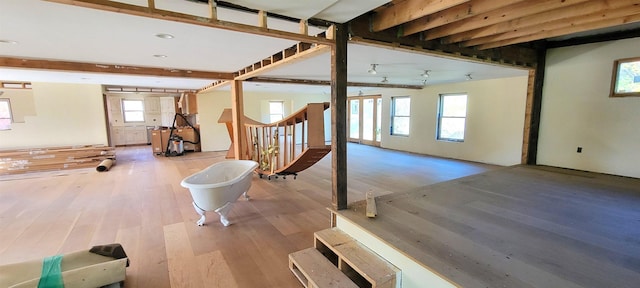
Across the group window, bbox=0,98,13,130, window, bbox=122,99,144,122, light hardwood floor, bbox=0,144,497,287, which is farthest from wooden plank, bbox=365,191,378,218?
window, bbox=122,99,144,122

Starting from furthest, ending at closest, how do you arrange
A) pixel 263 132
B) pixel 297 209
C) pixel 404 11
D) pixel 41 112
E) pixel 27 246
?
pixel 41 112 < pixel 263 132 < pixel 297 209 < pixel 27 246 < pixel 404 11

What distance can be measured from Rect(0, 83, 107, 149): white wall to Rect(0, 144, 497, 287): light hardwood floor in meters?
1.68

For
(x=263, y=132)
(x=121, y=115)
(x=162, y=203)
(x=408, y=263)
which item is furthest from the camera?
(x=121, y=115)

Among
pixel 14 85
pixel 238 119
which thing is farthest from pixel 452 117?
pixel 14 85

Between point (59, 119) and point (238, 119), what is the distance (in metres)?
5.43

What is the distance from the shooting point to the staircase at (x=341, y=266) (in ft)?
6.68

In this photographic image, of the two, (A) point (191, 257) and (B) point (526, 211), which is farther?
(B) point (526, 211)

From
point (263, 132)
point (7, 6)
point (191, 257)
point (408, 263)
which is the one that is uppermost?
point (7, 6)

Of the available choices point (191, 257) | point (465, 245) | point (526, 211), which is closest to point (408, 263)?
point (465, 245)

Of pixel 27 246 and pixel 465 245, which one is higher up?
pixel 465 245

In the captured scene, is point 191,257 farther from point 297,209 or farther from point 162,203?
point 162,203

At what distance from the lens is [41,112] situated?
23.4 ft

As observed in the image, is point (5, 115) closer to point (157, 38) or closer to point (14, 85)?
point (14, 85)

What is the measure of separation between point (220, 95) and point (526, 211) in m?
9.32
